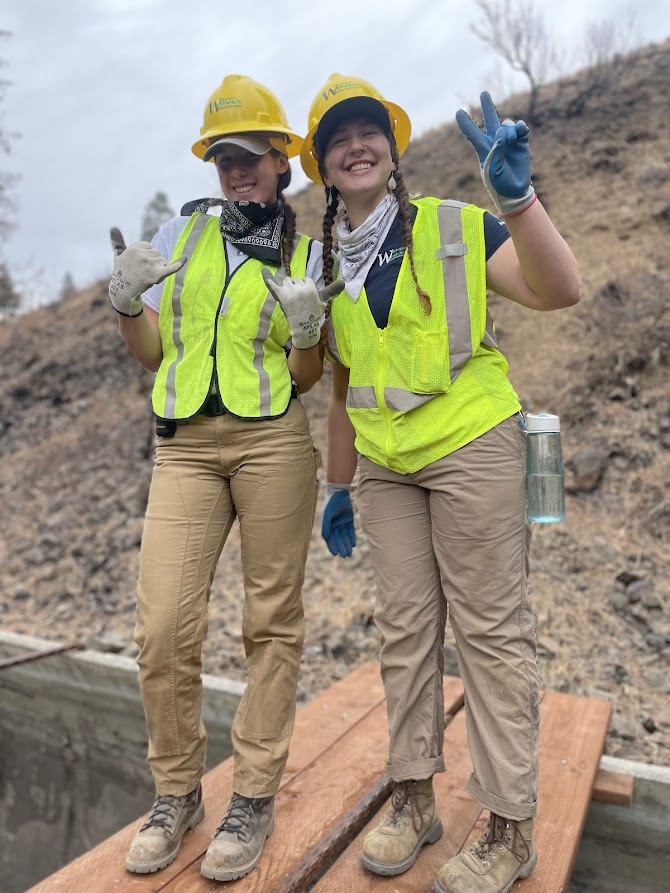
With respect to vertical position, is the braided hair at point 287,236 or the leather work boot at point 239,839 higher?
the braided hair at point 287,236

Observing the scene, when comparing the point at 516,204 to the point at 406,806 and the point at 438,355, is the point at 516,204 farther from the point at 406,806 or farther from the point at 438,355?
the point at 406,806

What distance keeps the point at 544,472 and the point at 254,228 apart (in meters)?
1.21

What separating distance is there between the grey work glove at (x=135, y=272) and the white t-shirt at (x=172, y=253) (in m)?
0.15

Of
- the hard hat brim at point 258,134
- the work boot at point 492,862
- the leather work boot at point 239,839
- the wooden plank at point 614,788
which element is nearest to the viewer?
the work boot at point 492,862

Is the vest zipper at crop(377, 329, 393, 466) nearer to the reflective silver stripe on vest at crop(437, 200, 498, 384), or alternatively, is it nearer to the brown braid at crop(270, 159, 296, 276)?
the reflective silver stripe on vest at crop(437, 200, 498, 384)

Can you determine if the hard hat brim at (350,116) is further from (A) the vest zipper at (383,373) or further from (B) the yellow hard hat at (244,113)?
(A) the vest zipper at (383,373)

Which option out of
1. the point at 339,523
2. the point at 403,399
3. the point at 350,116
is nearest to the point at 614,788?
the point at 339,523

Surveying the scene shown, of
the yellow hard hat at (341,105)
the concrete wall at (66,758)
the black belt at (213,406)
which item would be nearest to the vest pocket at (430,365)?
the black belt at (213,406)

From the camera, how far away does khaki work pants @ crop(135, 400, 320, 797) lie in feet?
7.21

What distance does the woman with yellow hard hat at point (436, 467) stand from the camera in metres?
2.01

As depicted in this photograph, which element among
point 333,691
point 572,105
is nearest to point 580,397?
point 333,691

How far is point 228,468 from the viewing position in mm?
2281

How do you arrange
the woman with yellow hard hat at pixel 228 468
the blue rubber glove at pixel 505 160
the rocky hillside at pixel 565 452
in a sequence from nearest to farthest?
the blue rubber glove at pixel 505 160 → the woman with yellow hard hat at pixel 228 468 → the rocky hillside at pixel 565 452

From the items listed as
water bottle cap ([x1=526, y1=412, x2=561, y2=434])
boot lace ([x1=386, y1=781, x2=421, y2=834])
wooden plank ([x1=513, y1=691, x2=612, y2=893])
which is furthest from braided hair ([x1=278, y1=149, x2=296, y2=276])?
wooden plank ([x1=513, y1=691, x2=612, y2=893])
